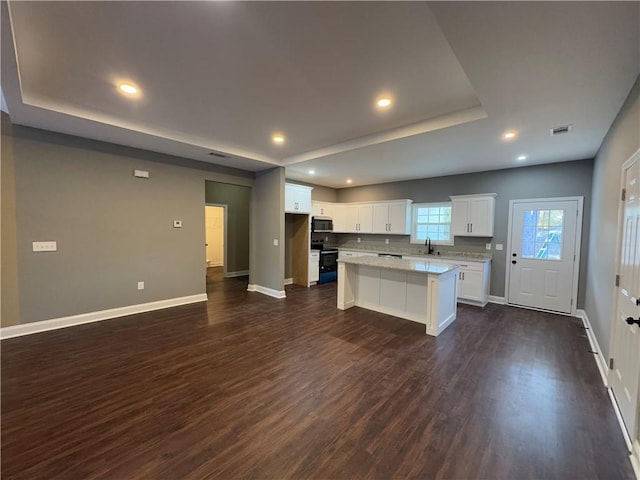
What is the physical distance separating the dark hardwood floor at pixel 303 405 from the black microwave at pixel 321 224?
3.55 metres

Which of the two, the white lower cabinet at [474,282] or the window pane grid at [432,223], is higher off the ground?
the window pane grid at [432,223]

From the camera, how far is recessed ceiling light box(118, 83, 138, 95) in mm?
2625

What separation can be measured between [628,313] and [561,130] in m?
2.30

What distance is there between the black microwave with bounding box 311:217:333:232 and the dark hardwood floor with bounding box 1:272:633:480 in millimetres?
3546


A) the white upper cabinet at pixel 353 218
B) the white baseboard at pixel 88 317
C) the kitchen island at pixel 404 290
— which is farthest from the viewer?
the white upper cabinet at pixel 353 218

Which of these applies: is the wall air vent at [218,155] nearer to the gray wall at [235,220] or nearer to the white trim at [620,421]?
the gray wall at [235,220]

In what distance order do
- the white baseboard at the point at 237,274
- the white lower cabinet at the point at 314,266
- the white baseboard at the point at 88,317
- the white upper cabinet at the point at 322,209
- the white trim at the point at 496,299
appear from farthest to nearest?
the white baseboard at the point at 237,274 < the white upper cabinet at the point at 322,209 < the white lower cabinet at the point at 314,266 < the white trim at the point at 496,299 < the white baseboard at the point at 88,317

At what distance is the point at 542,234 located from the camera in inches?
193

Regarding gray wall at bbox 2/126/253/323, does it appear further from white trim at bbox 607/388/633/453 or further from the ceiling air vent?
white trim at bbox 607/388/633/453

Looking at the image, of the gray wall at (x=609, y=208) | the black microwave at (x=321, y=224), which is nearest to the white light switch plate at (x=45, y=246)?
the black microwave at (x=321, y=224)

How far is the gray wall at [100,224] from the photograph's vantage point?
11.7 ft

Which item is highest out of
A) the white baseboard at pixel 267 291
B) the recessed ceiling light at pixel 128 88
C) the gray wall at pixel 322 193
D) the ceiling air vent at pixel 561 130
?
the recessed ceiling light at pixel 128 88

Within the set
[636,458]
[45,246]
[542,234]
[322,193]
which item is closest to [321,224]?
[322,193]

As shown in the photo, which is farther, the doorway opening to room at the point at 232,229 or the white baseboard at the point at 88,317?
the doorway opening to room at the point at 232,229
